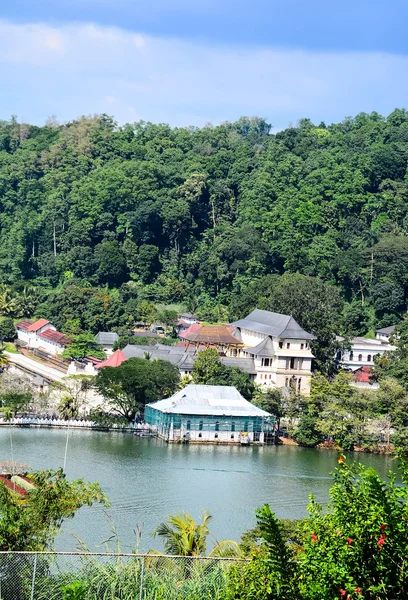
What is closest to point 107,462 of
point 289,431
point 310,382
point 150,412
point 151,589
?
point 150,412

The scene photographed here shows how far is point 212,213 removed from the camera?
67.6 m

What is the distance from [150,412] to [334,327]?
12.4m

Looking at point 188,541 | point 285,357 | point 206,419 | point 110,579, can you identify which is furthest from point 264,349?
point 110,579

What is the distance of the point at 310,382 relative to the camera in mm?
40531

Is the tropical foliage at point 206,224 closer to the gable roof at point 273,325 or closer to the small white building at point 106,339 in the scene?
the gable roof at point 273,325

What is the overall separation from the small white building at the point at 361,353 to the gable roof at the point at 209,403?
12473 mm

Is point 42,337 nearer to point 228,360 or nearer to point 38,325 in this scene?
point 38,325

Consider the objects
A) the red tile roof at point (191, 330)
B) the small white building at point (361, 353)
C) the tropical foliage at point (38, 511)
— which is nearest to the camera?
the tropical foliage at point (38, 511)

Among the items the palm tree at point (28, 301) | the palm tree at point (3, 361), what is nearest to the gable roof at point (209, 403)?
the palm tree at point (3, 361)

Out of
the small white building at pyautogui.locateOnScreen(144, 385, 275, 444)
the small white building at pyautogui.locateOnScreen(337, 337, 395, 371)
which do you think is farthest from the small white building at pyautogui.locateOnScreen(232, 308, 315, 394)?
the small white building at pyautogui.locateOnScreen(144, 385, 275, 444)

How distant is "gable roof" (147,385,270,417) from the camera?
1400 inches

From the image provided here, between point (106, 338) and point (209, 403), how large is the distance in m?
13.9

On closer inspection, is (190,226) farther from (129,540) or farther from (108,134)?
(129,540)

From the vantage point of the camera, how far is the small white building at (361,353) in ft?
159
